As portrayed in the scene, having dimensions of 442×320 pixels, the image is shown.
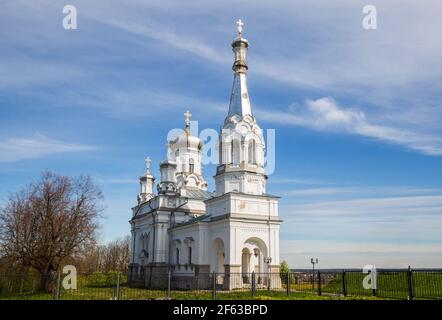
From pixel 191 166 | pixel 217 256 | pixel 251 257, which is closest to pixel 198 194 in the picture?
pixel 191 166

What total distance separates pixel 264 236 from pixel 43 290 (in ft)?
49.9

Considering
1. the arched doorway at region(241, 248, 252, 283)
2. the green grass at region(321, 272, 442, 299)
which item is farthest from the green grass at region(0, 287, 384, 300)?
the arched doorway at region(241, 248, 252, 283)

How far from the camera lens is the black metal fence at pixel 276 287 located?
18156 mm

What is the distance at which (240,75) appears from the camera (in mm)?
34531

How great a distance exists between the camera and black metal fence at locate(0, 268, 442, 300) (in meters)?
18.2

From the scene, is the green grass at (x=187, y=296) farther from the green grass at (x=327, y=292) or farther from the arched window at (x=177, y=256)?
the arched window at (x=177, y=256)

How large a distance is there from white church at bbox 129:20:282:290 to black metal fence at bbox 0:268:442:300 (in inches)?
42.8

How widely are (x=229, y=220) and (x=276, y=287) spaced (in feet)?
18.4

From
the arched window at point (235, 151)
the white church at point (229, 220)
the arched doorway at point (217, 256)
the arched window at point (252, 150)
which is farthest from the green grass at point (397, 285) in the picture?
the arched window at point (235, 151)

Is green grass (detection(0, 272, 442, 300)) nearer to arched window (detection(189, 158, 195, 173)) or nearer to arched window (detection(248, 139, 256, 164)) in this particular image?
arched window (detection(248, 139, 256, 164))
